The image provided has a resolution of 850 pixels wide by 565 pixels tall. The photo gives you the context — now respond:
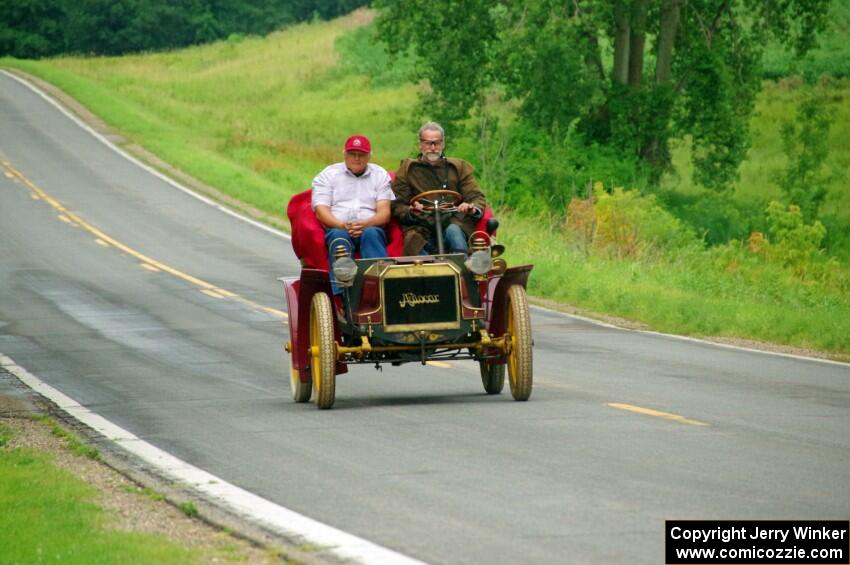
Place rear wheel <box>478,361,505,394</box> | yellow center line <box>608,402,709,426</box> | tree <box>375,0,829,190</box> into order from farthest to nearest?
tree <box>375,0,829,190</box>
rear wheel <box>478,361,505,394</box>
yellow center line <box>608,402,709,426</box>

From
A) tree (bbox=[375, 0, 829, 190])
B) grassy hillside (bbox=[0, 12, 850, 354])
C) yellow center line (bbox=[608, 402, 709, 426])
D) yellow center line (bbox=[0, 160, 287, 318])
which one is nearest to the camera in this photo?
yellow center line (bbox=[608, 402, 709, 426])

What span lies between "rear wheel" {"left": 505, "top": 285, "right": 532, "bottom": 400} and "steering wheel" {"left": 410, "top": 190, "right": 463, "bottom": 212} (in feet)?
2.98

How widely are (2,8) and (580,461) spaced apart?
112 meters

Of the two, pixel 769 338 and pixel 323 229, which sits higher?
pixel 323 229

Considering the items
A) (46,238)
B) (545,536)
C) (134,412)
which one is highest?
(545,536)

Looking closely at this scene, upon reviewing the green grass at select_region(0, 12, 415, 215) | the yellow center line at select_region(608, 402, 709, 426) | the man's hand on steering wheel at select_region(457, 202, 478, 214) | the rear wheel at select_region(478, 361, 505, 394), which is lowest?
the green grass at select_region(0, 12, 415, 215)

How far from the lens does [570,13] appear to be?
3794 centimetres

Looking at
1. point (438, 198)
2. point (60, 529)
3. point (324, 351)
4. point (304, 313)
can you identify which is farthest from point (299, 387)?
point (60, 529)

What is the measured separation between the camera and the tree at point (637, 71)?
3959 cm

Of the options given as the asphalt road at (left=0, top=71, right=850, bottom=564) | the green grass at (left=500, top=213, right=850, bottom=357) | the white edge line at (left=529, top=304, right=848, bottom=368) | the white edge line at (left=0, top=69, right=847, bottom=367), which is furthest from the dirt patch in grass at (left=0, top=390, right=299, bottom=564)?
the green grass at (left=500, top=213, right=850, bottom=357)

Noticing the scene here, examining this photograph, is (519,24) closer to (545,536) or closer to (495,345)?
(495,345)

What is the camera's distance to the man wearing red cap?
13.0 metres

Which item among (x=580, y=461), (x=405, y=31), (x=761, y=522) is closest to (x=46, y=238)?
(x=405, y=31)

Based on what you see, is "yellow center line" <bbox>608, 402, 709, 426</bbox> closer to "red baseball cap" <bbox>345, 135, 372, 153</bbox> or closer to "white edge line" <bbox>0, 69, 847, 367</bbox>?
"red baseball cap" <bbox>345, 135, 372, 153</bbox>
